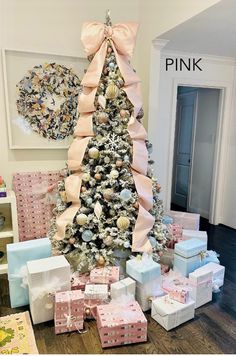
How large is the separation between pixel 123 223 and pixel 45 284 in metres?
0.79

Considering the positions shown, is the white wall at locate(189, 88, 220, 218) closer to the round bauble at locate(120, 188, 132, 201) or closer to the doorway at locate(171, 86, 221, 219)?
the doorway at locate(171, 86, 221, 219)

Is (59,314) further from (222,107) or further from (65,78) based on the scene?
(222,107)

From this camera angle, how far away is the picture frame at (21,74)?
276 cm

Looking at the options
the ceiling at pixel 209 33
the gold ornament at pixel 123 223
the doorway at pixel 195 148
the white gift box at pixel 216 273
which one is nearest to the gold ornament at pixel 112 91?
the ceiling at pixel 209 33

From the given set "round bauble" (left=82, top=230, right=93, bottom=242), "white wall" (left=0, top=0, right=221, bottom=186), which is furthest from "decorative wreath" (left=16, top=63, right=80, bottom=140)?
"round bauble" (left=82, top=230, right=93, bottom=242)

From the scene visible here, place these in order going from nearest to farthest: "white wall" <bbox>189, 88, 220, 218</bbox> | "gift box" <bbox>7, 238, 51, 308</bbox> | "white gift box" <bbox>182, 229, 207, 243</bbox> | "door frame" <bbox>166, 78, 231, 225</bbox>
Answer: "gift box" <bbox>7, 238, 51, 308</bbox>, "white gift box" <bbox>182, 229, 207, 243</bbox>, "door frame" <bbox>166, 78, 231, 225</bbox>, "white wall" <bbox>189, 88, 220, 218</bbox>

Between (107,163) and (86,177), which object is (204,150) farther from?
(86,177)

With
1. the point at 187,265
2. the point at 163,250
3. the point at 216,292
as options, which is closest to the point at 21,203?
the point at 163,250

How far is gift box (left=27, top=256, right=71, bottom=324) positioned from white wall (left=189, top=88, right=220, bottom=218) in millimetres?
2972

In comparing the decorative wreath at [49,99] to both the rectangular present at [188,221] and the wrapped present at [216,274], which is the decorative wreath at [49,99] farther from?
the wrapped present at [216,274]

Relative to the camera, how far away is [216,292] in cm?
240

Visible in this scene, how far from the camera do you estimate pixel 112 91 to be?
7.69ft

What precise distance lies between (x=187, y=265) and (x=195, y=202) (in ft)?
7.62

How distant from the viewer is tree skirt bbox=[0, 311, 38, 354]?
5.67ft
